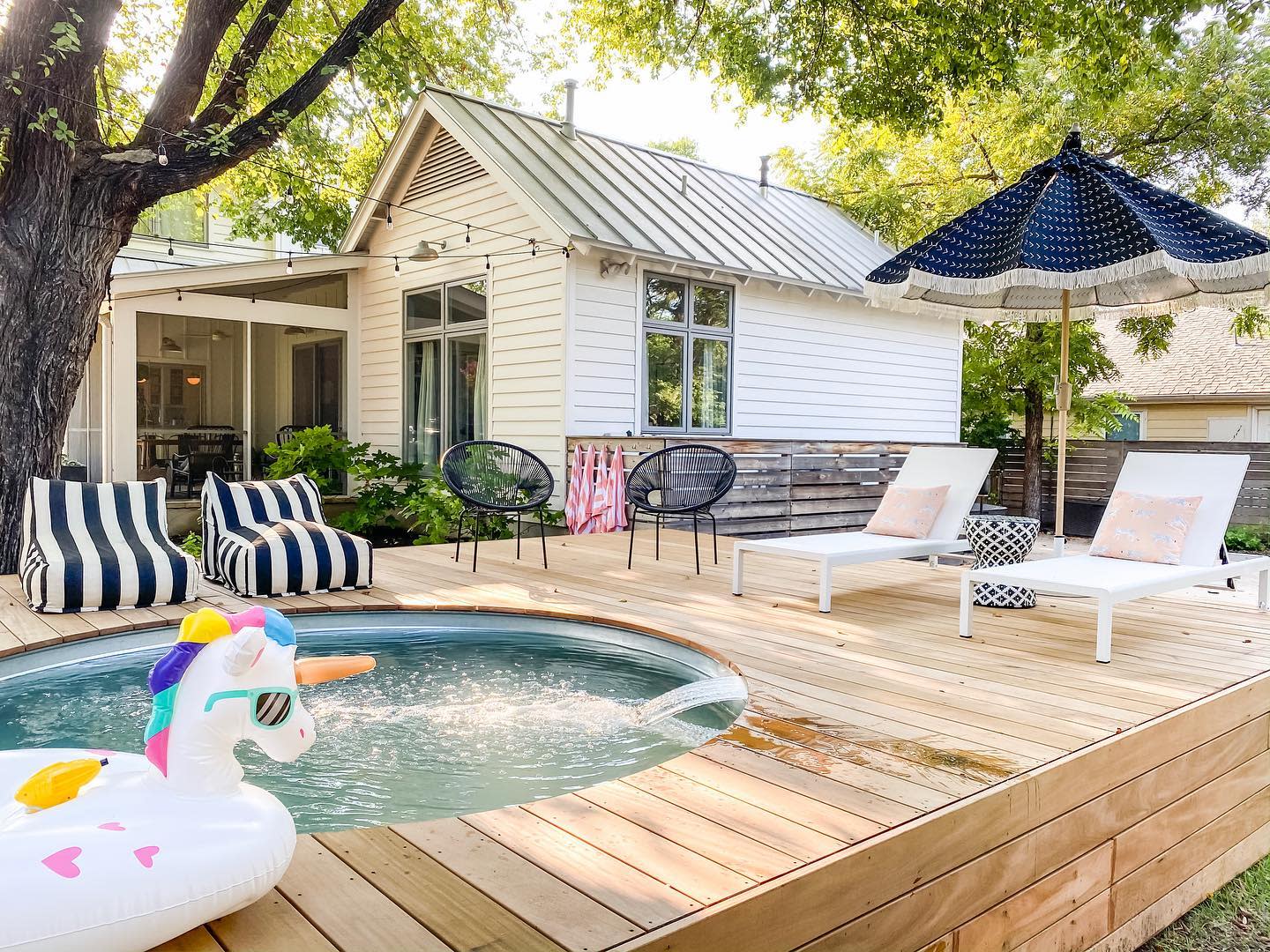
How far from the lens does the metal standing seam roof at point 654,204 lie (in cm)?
866

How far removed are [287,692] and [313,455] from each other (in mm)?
8190

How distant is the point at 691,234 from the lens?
9.55 metres

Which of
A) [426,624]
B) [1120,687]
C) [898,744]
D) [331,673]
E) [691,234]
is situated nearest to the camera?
[331,673]

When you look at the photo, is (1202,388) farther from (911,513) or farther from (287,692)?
(287,692)

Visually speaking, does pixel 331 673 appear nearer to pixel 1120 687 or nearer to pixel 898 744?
pixel 898 744

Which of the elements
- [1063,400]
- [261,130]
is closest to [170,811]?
[1063,400]

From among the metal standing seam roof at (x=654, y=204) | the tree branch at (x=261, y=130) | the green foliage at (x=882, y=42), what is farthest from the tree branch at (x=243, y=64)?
the green foliage at (x=882, y=42)

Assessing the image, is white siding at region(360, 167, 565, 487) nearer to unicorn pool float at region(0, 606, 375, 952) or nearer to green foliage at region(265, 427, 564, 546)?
green foliage at region(265, 427, 564, 546)

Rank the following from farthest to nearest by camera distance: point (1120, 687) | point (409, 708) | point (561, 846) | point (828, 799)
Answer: point (409, 708)
point (1120, 687)
point (828, 799)
point (561, 846)

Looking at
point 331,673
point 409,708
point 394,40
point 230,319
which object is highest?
point 394,40

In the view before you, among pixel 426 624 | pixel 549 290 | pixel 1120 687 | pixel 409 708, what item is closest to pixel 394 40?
pixel 549 290

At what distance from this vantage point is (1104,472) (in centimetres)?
1383

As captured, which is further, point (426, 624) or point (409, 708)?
point (426, 624)

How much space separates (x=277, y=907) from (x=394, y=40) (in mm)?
9083
